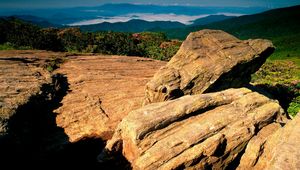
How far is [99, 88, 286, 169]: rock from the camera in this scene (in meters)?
22.6

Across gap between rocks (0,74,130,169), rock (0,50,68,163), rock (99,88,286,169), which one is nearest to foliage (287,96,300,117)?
rock (99,88,286,169)

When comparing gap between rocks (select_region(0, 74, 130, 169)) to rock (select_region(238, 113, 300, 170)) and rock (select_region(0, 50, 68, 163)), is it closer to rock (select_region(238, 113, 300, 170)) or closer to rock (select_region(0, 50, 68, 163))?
rock (select_region(0, 50, 68, 163))

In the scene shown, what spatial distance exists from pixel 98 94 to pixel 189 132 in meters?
16.6

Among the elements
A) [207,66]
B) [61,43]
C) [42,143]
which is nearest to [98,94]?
[42,143]

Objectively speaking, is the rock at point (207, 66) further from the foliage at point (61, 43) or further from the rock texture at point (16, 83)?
the foliage at point (61, 43)

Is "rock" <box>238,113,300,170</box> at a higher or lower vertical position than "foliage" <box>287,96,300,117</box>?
higher

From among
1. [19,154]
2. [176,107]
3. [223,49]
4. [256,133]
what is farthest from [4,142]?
[223,49]

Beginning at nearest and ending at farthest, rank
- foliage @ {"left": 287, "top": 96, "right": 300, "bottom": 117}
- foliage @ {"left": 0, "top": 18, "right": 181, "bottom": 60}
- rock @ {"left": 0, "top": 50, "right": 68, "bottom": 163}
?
rock @ {"left": 0, "top": 50, "right": 68, "bottom": 163}, foliage @ {"left": 287, "top": 96, "right": 300, "bottom": 117}, foliage @ {"left": 0, "top": 18, "right": 181, "bottom": 60}

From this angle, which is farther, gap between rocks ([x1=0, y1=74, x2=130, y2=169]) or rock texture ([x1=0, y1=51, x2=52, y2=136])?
rock texture ([x1=0, y1=51, x2=52, y2=136])

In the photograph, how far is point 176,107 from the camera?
1016 inches

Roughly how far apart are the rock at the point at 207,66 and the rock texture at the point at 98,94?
4186mm

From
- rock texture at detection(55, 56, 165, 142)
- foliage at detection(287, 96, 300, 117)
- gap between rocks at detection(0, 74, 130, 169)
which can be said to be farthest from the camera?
foliage at detection(287, 96, 300, 117)

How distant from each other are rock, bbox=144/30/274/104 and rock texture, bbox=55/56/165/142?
419cm

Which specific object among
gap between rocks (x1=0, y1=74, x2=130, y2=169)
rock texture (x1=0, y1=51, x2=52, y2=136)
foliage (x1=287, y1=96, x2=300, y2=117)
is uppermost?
rock texture (x1=0, y1=51, x2=52, y2=136)
